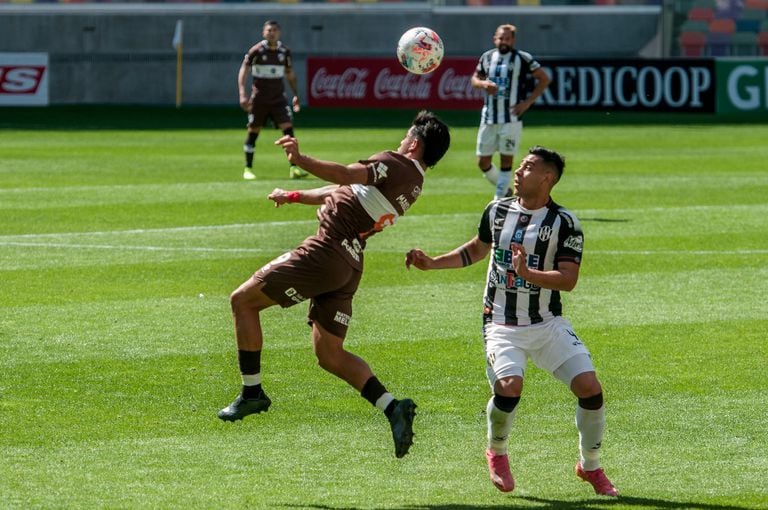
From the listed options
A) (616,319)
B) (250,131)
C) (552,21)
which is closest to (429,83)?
(552,21)

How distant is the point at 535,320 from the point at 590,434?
67 centimetres

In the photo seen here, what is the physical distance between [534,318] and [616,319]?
4.60 meters

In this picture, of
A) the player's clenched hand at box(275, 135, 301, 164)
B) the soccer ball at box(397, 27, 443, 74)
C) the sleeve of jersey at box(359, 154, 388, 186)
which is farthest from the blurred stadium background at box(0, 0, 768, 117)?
the player's clenched hand at box(275, 135, 301, 164)

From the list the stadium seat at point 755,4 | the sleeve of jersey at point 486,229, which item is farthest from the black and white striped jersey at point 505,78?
the stadium seat at point 755,4

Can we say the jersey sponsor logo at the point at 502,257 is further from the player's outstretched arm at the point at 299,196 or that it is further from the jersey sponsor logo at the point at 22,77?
the jersey sponsor logo at the point at 22,77

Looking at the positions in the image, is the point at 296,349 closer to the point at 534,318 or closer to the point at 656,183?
the point at 534,318

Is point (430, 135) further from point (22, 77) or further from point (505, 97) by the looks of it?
point (22, 77)

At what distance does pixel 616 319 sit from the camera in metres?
11.8

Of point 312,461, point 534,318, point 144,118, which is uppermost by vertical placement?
point 534,318

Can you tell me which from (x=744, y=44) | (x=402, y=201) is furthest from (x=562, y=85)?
(x=402, y=201)

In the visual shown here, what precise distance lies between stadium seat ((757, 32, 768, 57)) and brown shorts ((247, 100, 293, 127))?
21.8 meters

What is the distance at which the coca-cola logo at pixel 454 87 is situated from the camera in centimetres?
3628

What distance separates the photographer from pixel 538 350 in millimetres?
7367

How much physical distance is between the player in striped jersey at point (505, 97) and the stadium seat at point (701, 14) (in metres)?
23.4
